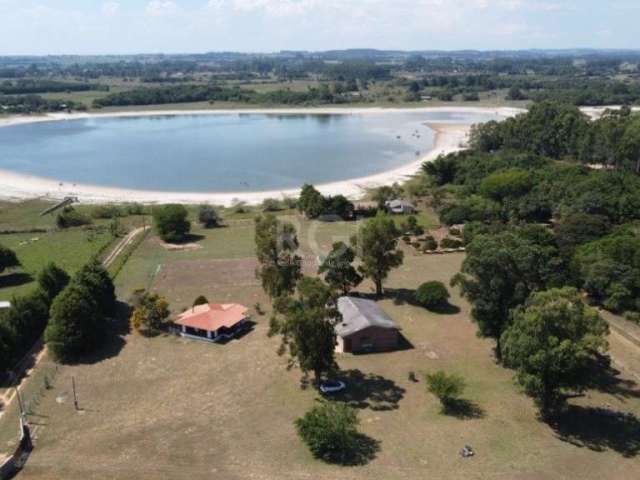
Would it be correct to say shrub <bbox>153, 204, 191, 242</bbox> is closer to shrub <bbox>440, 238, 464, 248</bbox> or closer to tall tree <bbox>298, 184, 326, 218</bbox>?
tall tree <bbox>298, 184, 326, 218</bbox>

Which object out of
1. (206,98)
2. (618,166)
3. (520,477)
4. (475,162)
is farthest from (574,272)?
(206,98)

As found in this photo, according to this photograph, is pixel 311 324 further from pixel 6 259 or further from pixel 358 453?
pixel 6 259

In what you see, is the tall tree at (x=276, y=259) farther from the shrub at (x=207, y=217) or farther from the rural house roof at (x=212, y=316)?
the shrub at (x=207, y=217)

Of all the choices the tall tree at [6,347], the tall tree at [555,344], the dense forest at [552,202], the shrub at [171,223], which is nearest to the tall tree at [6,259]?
the shrub at [171,223]

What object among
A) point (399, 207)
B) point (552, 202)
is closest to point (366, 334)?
point (552, 202)

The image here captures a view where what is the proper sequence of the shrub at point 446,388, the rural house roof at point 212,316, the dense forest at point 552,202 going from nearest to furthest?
1. the shrub at point 446,388
2. the rural house roof at point 212,316
3. the dense forest at point 552,202
